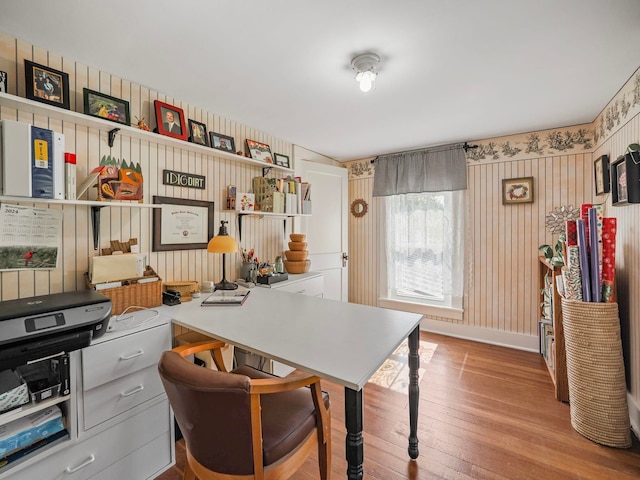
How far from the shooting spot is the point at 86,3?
127 cm

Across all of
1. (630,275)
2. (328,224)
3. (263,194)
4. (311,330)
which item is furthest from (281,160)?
(630,275)

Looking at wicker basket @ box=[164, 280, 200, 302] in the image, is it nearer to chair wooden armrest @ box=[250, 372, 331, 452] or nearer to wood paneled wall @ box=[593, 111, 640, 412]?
chair wooden armrest @ box=[250, 372, 331, 452]

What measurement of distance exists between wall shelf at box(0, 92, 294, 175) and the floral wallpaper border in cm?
270

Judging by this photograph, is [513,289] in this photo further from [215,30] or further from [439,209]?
[215,30]

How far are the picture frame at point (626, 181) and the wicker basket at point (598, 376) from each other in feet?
2.24

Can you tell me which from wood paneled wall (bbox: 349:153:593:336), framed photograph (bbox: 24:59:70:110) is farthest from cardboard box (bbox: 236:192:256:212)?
wood paneled wall (bbox: 349:153:593:336)

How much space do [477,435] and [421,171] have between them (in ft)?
9.01

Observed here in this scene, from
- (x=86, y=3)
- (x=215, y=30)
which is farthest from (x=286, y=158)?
(x=86, y=3)

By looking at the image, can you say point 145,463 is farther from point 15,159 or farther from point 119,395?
point 15,159

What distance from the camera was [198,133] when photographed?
2.32 m

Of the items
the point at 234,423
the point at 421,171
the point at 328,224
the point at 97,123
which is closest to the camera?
the point at 234,423

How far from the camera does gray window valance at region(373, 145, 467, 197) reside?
11.1 feet

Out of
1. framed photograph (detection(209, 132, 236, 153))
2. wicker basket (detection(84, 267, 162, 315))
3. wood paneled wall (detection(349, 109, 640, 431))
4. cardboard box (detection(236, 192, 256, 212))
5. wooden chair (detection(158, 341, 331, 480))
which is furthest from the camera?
wood paneled wall (detection(349, 109, 640, 431))

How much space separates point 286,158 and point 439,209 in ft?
6.44
